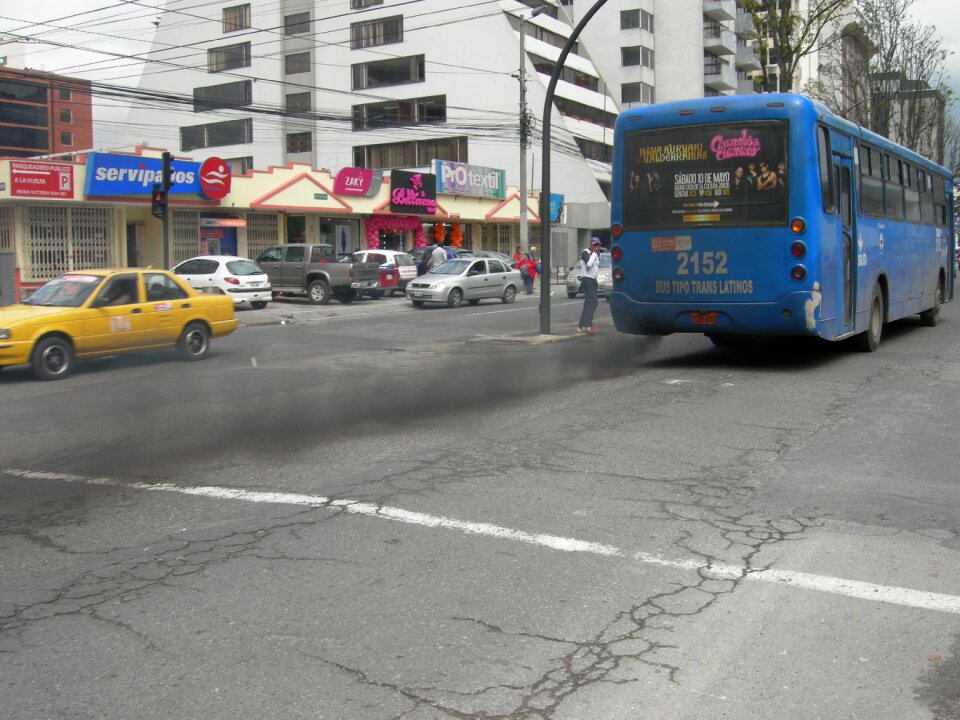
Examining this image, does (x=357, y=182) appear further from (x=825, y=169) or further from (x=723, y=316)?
(x=825, y=169)

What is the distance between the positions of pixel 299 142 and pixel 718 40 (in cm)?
3205

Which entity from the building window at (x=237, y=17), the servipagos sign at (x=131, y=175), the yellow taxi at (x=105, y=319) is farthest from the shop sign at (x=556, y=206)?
the yellow taxi at (x=105, y=319)

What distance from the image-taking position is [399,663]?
399 centimetres

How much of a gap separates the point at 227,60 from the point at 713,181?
58.2m

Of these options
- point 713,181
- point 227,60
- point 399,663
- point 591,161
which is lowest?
point 399,663

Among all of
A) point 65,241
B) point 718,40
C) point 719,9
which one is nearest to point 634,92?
point 718,40

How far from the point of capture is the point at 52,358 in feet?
43.4

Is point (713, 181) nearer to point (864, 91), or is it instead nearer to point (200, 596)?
point (200, 596)

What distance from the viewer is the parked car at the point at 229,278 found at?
27.1m

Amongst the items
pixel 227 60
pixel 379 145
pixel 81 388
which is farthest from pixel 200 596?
→ pixel 227 60

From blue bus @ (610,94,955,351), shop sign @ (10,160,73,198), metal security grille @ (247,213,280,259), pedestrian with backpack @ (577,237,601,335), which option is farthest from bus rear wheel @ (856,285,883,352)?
metal security grille @ (247,213,280,259)

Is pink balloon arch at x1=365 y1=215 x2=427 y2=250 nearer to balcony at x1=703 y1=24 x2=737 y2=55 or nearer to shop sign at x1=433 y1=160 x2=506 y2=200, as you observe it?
shop sign at x1=433 y1=160 x2=506 y2=200

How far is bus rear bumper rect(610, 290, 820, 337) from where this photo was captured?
1169 centimetres

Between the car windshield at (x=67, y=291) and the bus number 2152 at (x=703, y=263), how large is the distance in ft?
27.7
